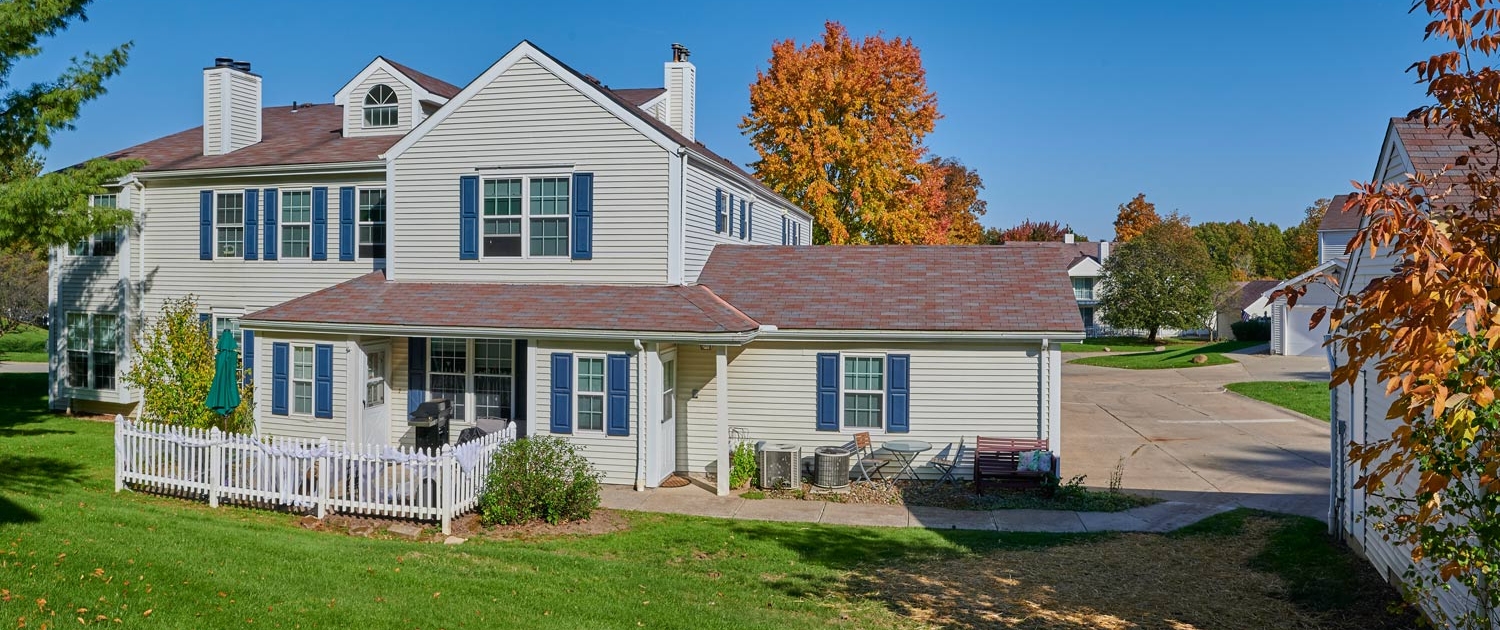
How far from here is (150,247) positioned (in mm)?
22625

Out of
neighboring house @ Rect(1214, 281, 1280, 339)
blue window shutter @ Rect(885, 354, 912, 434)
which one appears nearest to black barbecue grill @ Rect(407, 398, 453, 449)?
blue window shutter @ Rect(885, 354, 912, 434)

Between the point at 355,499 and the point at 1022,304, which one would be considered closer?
the point at 355,499

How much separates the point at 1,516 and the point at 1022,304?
14.8 metres

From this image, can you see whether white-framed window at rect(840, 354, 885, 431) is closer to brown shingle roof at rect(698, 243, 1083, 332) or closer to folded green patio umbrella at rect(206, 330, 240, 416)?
brown shingle roof at rect(698, 243, 1083, 332)

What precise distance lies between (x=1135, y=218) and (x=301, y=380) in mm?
85632

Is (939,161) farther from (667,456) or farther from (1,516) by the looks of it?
(1,516)

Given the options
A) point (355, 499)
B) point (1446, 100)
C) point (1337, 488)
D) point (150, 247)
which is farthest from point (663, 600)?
point (150, 247)

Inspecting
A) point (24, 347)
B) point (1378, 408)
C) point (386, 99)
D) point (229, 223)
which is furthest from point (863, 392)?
point (24, 347)

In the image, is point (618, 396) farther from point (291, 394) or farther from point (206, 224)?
point (206, 224)

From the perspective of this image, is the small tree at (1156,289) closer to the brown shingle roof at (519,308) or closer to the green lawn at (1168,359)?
the green lawn at (1168,359)

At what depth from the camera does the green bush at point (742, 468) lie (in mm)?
16359

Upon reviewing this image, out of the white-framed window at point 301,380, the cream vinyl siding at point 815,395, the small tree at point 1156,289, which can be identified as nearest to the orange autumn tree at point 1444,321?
the cream vinyl siding at point 815,395

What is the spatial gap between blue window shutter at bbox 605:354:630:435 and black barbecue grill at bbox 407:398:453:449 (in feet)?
9.31

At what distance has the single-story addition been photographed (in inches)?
642
